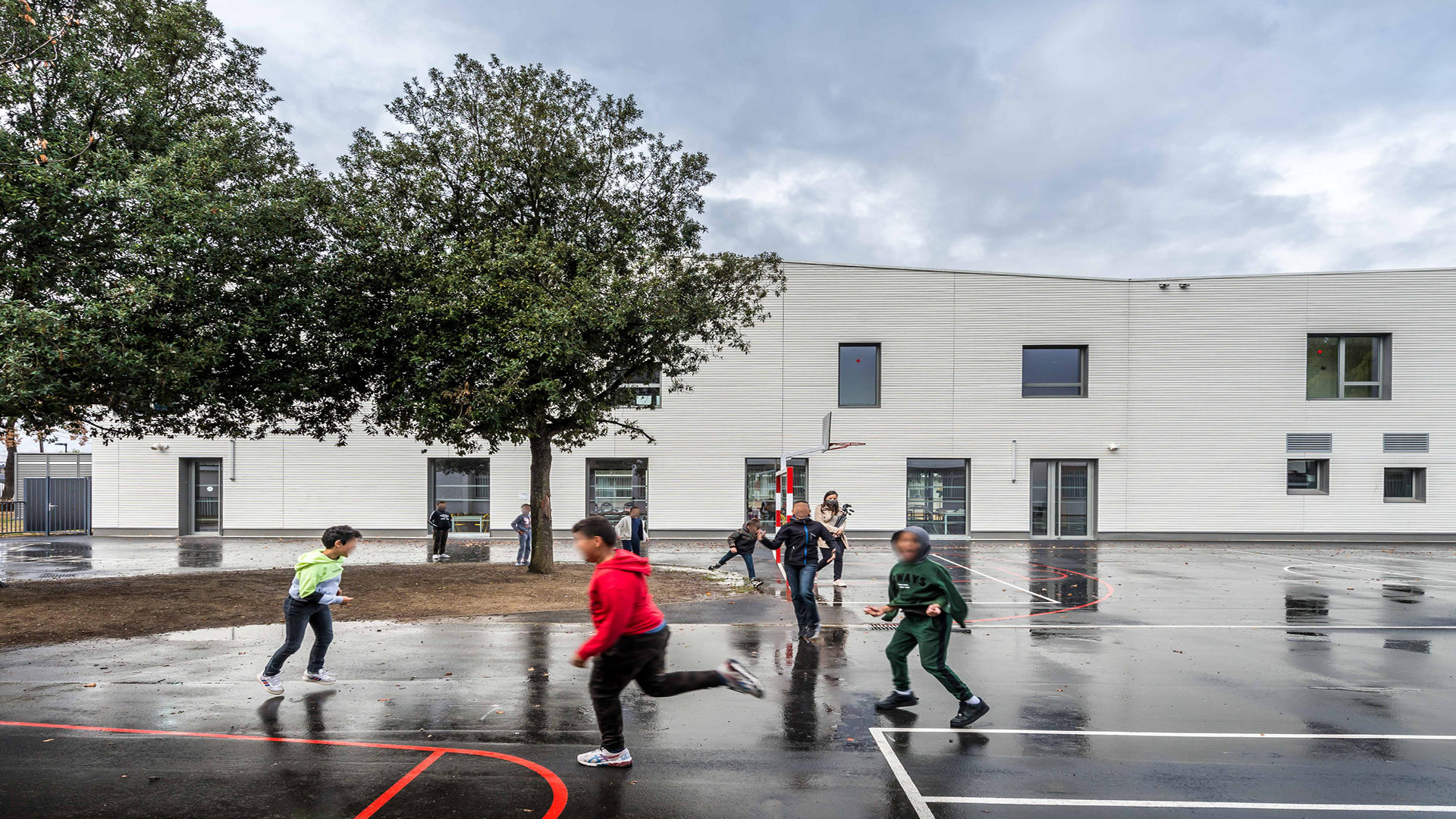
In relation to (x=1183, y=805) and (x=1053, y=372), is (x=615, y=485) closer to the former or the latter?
(x=1053, y=372)

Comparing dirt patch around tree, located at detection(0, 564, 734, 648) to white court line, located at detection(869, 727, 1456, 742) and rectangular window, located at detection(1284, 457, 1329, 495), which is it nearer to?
white court line, located at detection(869, 727, 1456, 742)

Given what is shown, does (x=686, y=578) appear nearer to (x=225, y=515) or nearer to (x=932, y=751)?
(x=932, y=751)

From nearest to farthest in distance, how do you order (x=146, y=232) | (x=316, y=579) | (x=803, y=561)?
(x=316, y=579) < (x=803, y=561) < (x=146, y=232)

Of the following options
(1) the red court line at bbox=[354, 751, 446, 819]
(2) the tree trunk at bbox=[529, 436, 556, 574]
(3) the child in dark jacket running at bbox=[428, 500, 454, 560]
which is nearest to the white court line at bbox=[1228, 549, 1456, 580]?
(2) the tree trunk at bbox=[529, 436, 556, 574]

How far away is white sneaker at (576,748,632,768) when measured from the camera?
5.21m

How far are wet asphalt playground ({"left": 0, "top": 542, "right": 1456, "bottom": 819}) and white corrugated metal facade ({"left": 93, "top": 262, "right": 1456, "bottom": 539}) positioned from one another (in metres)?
15.0

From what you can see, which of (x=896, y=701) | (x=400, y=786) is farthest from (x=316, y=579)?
(x=896, y=701)

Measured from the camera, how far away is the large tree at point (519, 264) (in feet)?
41.9

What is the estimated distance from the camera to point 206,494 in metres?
26.5

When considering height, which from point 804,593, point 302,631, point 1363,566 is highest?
point 302,631

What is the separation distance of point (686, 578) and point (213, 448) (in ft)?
64.0

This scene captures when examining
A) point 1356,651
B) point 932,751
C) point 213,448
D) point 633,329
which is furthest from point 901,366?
point 213,448

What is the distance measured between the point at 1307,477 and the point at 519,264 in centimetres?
2682

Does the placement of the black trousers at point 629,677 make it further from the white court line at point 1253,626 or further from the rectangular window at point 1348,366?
the rectangular window at point 1348,366
